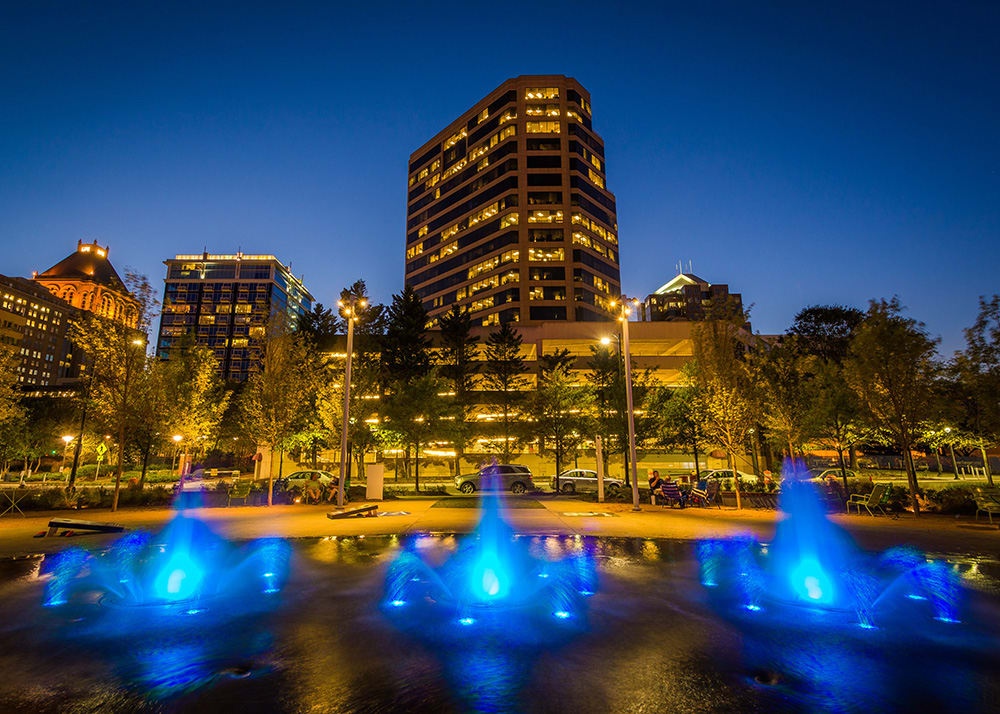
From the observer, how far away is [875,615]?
6496mm

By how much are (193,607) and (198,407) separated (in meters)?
28.7

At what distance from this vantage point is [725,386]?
899 inches

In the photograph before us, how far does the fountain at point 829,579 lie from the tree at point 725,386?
9.25 meters

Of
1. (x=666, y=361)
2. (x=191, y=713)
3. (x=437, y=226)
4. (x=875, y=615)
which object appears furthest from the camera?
(x=437, y=226)

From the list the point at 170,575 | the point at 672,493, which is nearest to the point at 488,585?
the point at 170,575

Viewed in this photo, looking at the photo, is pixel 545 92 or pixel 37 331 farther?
pixel 37 331

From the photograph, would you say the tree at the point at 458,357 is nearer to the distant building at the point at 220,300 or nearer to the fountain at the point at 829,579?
the fountain at the point at 829,579

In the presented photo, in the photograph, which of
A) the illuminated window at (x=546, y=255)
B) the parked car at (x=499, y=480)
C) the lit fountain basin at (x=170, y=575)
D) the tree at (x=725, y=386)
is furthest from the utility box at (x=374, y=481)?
the illuminated window at (x=546, y=255)

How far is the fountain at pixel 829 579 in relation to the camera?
6734mm

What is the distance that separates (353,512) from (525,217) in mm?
70314

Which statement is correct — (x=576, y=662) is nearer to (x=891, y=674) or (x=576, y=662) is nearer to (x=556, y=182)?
(x=891, y=674)

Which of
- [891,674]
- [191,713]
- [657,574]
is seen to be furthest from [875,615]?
[191,713]

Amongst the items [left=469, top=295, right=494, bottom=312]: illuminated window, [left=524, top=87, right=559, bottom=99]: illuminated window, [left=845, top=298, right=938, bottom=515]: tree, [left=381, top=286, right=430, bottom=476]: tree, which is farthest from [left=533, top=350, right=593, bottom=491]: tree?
[left=524, top=87, right=559, bottom=99]: illuminated window

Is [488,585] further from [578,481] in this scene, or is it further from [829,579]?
[578,481]
